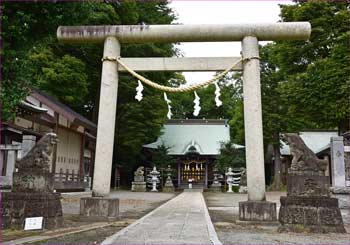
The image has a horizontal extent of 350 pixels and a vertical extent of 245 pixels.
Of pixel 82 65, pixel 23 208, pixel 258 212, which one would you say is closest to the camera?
pixel 23 208

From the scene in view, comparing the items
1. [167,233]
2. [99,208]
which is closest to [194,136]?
[99,208]

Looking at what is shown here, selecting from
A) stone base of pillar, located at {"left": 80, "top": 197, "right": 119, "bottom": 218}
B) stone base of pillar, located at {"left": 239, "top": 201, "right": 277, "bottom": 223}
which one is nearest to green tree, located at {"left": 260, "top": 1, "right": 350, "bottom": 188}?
stone base of pillar, located at {"left": 239, "top": 201, "right": 277, "bottom": 223}

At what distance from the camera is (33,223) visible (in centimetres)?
620

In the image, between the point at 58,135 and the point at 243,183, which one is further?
the point at 243,183

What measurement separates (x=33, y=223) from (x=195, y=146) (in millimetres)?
22852

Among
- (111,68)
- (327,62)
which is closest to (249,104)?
(111,68)

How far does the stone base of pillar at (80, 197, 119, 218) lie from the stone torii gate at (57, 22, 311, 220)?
0.20 meters

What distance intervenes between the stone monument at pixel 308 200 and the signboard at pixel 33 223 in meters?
4.74

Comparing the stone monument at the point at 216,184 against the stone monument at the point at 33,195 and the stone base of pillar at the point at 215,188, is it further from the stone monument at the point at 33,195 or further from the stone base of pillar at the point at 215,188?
the stone monument at the point at 33,195

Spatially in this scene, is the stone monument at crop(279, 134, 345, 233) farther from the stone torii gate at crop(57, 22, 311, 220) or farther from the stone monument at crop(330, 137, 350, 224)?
the stone monument at crop(330, 137, 350, 224)

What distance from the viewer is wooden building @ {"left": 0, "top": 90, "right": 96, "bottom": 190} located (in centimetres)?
1043

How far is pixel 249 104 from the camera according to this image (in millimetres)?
7871

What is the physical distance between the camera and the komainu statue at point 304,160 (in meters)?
6.85

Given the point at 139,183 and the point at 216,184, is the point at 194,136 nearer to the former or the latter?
the point at 216,184
